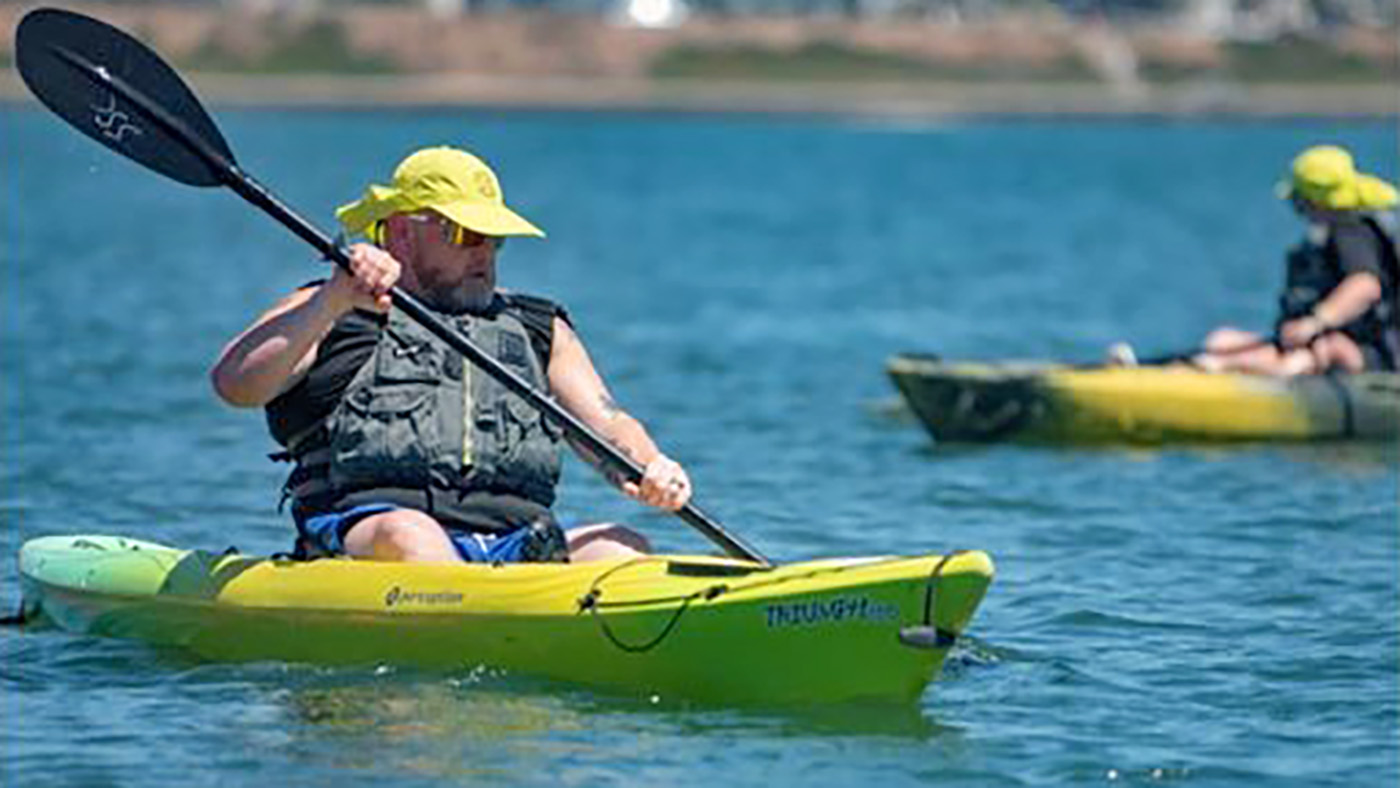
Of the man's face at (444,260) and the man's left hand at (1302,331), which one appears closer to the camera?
the man's face at (444,260)

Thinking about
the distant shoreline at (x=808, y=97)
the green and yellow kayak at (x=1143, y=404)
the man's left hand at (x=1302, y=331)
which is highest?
the distant shoreline at (x=808, y=97)

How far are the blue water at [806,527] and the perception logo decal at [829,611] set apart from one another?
298 millimetres

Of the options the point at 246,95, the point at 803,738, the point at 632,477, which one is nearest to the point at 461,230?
the point at 632,477

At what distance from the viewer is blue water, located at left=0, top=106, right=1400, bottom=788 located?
9.45m

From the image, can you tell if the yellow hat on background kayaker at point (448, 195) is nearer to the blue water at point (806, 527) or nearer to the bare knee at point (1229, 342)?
the blue water at point (806, 527)

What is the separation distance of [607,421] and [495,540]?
52cm

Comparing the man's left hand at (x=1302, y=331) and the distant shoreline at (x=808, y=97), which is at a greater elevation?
the distant shoreline at (x=808, y=97)

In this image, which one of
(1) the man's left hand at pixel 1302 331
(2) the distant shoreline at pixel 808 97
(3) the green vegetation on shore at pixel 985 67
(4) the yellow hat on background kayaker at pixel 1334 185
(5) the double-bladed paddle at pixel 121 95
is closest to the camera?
(5) the double-bladed paddle at pixel 121 95

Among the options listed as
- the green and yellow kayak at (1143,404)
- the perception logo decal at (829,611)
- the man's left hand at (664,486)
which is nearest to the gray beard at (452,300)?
the man's left hand at (664,486)

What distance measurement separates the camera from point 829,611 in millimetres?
9461

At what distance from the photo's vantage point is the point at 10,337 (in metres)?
23.8

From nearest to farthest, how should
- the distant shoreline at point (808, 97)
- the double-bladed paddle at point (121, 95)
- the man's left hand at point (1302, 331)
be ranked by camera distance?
the double-bladed paddle at point (121, 95), the man's left hand at point (1302, 331), the distant shoreline at point (808, 97)

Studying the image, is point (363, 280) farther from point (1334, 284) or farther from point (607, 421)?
point (1334, 284)

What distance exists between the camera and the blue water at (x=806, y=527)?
945cm
